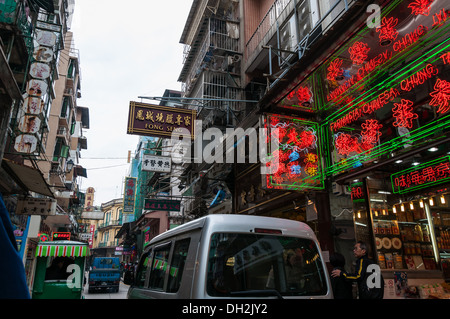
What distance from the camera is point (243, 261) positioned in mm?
3404

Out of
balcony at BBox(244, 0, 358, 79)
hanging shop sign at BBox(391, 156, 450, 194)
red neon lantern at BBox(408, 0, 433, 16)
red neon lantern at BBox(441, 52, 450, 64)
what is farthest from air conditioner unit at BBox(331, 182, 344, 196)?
red neon lantern at BBox(408, 0, 433, 16)

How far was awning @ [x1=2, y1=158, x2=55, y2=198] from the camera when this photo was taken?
10492mm

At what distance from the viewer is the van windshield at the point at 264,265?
326 centimetres

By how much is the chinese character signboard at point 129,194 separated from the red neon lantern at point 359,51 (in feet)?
108

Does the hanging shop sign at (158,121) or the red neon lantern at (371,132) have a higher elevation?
the hanging shop sign at (158,121)

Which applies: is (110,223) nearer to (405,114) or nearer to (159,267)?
(159,267)

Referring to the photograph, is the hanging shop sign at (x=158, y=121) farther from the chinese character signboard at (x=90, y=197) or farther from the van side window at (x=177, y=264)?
the chinese character signboard at (x=90, y=197)

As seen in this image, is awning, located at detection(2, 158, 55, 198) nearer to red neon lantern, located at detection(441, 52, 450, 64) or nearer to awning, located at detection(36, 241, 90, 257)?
awning, located at detection(36, 241, 90, 257)

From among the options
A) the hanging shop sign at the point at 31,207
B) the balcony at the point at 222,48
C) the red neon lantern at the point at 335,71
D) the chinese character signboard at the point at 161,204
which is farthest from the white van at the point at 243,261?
the chinese character signboard at the point at 161,204

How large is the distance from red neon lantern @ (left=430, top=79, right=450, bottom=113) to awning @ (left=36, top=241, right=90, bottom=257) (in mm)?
12120

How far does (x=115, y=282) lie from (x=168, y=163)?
996cm

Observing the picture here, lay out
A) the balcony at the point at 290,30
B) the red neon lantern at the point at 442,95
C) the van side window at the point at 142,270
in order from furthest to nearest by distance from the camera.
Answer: the balcony at the point at 290,30
the red neon lantern at the point at 442,95
the van side window at the point at 142,270
